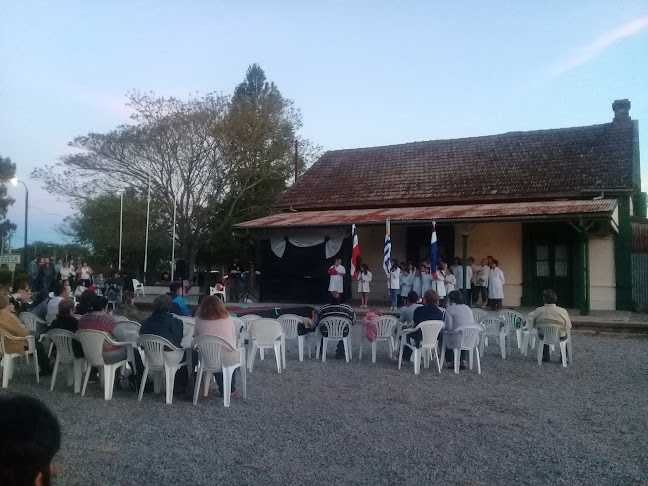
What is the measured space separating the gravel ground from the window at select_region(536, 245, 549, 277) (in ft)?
29.8

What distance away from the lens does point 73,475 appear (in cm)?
406

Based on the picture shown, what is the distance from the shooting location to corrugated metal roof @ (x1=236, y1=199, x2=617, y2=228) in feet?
47.5

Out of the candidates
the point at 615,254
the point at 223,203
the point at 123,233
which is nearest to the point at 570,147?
the point at 615,254

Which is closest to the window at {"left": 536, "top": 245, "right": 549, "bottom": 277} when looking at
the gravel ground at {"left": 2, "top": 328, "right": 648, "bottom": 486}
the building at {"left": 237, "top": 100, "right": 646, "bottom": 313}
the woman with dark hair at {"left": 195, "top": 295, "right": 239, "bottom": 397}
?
the building at {"left": 237, "top": 100, "right": 646, "bottom": 313}

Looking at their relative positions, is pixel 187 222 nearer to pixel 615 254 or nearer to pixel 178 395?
pixel 615 254

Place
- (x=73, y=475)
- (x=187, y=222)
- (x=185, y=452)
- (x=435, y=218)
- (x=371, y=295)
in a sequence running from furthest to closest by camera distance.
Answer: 1. (x=187, y=222)
2. (x=371, y=295)
3. (x=435, y=218)
4. (x=185, y=452)
5. (x=73, y=475)

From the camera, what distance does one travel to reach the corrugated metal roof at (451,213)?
14.5 m

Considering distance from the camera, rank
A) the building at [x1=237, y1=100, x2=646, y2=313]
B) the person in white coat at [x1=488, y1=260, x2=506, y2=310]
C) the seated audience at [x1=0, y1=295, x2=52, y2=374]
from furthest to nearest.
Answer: the building at [x1=237, y1=100, x2=646, y2=313] → the person in white coat at [x1=488, y1=260, x2=506, y2=310] → the seated audience at [x1=0, y1=295, x2=52, y2=374]

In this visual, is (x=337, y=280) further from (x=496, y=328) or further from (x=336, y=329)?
(x=336, y=329)

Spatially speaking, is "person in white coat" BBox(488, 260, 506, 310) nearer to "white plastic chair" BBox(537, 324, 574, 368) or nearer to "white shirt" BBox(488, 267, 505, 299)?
"white shirt" BBox(488, 267, 505, 299)

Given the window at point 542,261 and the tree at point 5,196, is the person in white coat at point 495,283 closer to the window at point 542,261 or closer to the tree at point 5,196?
the window at point 542,261

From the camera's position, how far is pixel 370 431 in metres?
5.14

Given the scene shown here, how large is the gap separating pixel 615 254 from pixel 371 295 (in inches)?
280

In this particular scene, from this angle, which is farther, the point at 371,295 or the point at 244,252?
the point at 244,252
